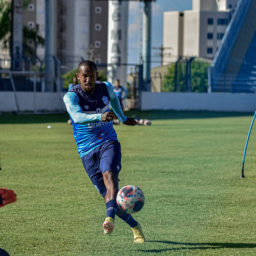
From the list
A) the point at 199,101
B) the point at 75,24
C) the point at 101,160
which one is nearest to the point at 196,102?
the point at 199,101

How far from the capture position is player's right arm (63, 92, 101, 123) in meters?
6.31

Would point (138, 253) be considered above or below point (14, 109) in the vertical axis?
above

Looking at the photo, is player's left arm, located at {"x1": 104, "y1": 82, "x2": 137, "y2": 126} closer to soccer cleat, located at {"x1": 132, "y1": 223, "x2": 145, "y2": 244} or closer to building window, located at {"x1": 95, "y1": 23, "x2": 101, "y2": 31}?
soccer cleat, located at {"x1": 132, "y1": 223, "x2": 145, "y2": 244}

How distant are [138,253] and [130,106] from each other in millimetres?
41413

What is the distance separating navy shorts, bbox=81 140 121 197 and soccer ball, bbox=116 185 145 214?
1.02 ft

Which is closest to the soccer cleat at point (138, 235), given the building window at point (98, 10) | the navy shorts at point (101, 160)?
the navy shorts at point (101, 160)

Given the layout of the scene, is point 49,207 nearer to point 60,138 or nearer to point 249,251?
point 249,251

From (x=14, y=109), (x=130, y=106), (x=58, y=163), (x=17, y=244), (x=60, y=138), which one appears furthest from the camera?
(x=130, y=106)

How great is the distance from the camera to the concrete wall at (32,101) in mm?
36688

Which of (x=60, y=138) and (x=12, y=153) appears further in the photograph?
(x=60, y=138)

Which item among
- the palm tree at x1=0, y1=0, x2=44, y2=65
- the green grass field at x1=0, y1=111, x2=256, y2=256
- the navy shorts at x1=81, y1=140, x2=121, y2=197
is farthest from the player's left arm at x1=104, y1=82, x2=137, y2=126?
the palm tree at x1=0, y1=0, x2=44, y2=65

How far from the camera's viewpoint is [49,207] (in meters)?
8.55

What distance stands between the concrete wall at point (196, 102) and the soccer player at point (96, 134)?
3950 centimetres

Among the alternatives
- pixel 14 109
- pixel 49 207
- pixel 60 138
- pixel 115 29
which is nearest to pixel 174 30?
pixel 115 29
